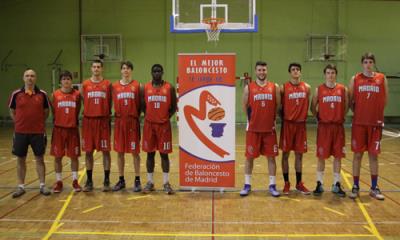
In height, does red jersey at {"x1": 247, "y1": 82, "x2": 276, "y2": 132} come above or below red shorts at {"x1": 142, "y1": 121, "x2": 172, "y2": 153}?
above

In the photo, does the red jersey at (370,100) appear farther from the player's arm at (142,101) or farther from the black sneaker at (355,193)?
the player's arm at (142,101)

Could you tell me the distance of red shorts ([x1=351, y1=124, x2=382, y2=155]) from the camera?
5.16 metres

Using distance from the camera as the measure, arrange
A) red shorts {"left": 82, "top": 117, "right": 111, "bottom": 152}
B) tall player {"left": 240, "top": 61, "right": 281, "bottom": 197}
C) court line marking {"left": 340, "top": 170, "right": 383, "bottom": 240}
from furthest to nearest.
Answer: red shorts {"left": 82, "top": 117, "right": 111, "bottom": 152} < tall player {"left": 240, "top": 61, "right": 281, "bottom": 197} < court line marking {"left": 340, "top": 170, "right": 383, "bottom": 240}

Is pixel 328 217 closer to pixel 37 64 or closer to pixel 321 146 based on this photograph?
pixel 321 146

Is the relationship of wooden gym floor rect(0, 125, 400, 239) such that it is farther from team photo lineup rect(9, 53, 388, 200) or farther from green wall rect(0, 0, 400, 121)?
green wall rect(0, 0, 400, 121)

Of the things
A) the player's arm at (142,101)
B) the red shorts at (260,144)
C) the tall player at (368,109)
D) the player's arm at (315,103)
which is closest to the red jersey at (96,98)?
the player's arm at (142,101)

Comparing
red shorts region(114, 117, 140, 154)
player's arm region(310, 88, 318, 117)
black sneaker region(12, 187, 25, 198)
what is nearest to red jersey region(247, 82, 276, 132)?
player's arm region(310, 88, 318, 117)

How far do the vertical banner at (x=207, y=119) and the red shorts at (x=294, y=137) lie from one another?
0.70 m

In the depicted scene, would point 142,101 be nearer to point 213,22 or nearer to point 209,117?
point 209,117

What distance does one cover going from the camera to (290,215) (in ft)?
15.0

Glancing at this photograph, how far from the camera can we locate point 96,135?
5.49 m

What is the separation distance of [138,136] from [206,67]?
133 centimetres

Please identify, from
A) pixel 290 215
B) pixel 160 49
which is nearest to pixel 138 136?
pixel 290 215

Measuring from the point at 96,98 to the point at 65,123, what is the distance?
1.78 ft
